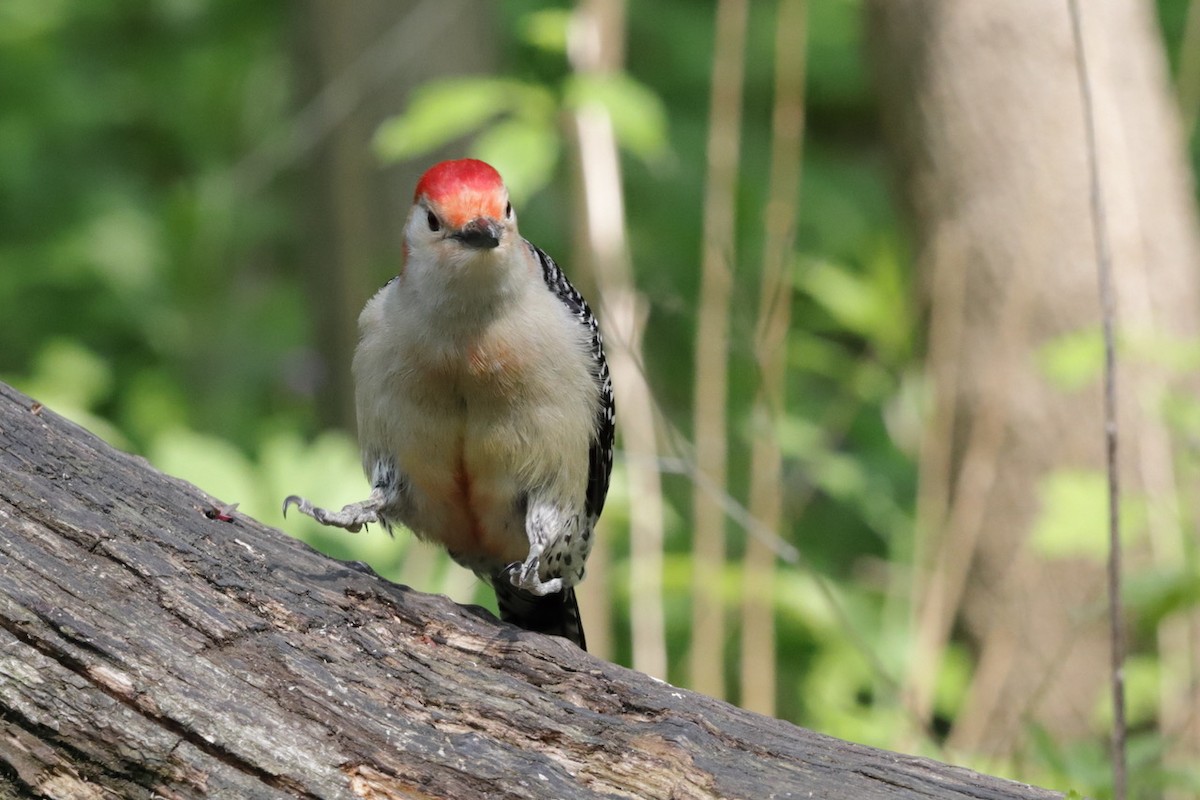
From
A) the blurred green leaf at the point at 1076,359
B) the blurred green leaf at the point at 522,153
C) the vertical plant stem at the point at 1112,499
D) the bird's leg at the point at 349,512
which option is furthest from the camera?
the blurred green leaf at the point at 1076,359

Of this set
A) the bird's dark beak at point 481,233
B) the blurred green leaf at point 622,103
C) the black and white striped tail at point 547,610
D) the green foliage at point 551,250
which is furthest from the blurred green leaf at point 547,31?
the black and white striped tail at point 547,610

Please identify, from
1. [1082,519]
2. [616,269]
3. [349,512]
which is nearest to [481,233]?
[349,512]

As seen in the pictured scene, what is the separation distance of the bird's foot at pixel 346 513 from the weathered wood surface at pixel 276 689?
0.49 metres

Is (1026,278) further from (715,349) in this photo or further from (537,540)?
(537,540)

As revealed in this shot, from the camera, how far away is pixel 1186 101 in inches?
276

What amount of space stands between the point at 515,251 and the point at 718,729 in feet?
4.62

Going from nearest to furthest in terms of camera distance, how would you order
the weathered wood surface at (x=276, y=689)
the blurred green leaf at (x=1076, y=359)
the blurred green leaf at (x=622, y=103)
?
the weathered wood surface at (x=276, y=689) → the blurred green leaf at (x=622, y=103) → the blurred green leaf at (x=1076, y=359)

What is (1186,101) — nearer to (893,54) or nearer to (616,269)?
(893,54)

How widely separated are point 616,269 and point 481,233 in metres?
1.23

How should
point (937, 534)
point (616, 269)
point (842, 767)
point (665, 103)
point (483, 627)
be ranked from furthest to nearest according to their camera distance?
1. point (665, 103)
2. point (937, 534)
3. point (616, 269)
4. point (483, 627)
5. point (842, 767)

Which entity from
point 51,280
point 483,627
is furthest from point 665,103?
point 483,627

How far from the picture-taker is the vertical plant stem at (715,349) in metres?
4.37

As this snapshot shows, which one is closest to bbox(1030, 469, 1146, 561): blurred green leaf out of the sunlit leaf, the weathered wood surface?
the weathered wood surface

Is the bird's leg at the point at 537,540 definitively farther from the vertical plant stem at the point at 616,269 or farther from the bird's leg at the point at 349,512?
the vertical plant stem at the point at 616,269
